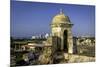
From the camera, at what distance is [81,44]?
353 cm

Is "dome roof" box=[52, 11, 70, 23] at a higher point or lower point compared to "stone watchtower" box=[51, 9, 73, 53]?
higher

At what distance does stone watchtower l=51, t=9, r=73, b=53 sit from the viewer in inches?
132

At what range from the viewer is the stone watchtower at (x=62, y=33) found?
3359 mm

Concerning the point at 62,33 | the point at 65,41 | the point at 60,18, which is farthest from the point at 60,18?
the point at 65,41

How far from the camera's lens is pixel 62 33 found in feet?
11.2

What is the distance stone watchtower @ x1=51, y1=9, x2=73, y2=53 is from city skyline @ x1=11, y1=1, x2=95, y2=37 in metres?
0.06

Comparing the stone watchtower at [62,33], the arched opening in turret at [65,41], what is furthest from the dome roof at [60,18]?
the arched opening in turret at [65,41]

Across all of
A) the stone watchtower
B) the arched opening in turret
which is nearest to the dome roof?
the stone watchtower

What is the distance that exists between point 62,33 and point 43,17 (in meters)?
0.38

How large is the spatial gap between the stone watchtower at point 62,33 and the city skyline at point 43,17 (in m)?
0.06

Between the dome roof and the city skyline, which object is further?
the dome roof

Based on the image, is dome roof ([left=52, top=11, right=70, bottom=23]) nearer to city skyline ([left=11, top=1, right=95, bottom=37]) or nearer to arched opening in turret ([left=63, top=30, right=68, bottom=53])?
city skyline ([left=11, top=1, right=95, bottom=37])

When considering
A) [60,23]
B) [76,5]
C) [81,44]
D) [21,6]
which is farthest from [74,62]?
[21,6]
